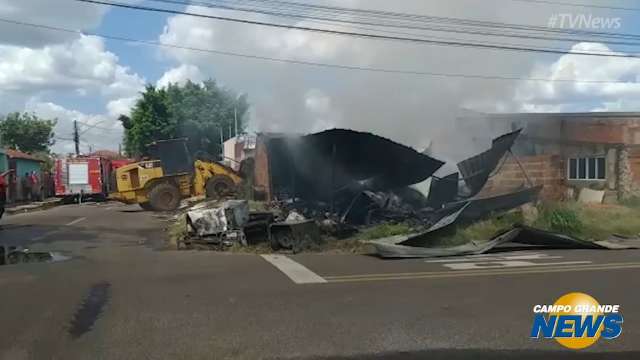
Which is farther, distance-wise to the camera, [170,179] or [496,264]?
[170,179]

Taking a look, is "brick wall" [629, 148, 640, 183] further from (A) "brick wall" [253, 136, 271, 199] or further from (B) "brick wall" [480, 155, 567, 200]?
(A) "brick wall" [253, 136, 271, 199]

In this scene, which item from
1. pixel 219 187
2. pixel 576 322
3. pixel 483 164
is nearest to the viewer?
pixel 576 322

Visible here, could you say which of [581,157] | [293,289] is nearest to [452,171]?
[581,157]

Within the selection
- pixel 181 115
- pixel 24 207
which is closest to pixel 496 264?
pixel 24 207

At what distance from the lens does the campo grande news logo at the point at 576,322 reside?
541 centimetres

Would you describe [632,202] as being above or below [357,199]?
below

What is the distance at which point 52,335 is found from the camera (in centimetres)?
571

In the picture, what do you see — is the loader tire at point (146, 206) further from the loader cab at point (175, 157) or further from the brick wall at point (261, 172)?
the brick wall at point (261, 172)

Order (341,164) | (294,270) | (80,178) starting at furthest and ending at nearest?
(80,178), (341,164), (294,270)

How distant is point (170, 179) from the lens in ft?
82.7

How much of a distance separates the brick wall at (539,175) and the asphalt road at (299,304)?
6.01m

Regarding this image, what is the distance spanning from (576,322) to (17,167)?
39.5 meters

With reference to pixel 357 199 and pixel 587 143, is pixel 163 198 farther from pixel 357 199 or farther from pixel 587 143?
pixel 587 143

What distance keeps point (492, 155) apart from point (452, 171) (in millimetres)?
2872
